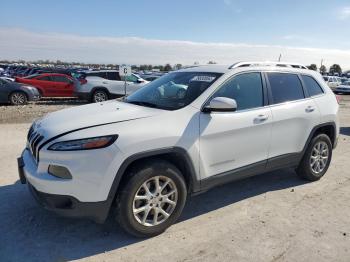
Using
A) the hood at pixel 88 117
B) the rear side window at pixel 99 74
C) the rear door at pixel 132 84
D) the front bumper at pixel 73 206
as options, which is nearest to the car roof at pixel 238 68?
the hood at pixel 88 117

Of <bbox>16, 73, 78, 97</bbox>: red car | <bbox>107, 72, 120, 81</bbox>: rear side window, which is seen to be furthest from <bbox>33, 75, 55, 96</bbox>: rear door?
<bbox>107, 72, 120, 81</bbox>: rear side window

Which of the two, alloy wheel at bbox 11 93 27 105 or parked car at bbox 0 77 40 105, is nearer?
parked car at bbox 0 77 40 105

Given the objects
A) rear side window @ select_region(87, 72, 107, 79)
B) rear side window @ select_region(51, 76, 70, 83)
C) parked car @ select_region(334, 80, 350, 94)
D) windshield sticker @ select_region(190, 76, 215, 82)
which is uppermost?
windshield sticker @ select_region(190, 76, 215, 82)

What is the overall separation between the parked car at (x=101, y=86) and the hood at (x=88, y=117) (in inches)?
460

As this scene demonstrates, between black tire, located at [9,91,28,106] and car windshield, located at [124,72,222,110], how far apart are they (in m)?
11.9

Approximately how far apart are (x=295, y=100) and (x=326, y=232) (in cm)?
189

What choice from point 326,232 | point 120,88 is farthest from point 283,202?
point 120,88

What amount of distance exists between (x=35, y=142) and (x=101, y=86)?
40.9ft

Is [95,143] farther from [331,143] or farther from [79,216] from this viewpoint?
[331,143]

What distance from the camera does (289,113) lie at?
478 cm

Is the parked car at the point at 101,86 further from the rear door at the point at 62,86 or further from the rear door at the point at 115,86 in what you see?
the rear door at the point at 62,86

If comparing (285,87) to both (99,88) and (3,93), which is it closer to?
(99,88)

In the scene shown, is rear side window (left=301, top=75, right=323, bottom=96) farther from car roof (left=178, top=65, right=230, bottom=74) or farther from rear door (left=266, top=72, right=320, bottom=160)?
car roof (left=178, top=65, right=230, bottom=74)

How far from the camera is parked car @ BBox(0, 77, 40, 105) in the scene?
14.8 meters
